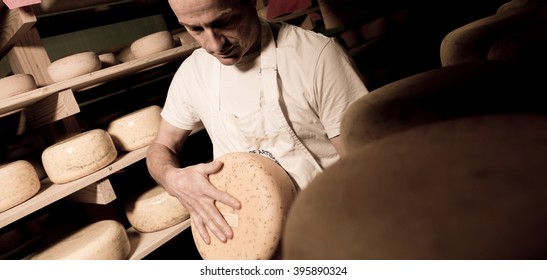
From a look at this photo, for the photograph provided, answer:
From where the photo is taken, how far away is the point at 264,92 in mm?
1287

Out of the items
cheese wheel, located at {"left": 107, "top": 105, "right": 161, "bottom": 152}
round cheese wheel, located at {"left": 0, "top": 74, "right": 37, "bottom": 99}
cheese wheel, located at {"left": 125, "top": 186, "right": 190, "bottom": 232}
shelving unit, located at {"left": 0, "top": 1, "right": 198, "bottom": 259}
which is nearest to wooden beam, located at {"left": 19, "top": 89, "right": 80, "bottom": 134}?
shelving unit, located at {"left": 0, "top": 1, "right": 198, "bottom": 259}

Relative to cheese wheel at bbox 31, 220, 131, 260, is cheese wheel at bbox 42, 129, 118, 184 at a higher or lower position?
higher

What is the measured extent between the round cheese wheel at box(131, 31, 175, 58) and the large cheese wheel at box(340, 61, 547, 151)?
5.66 ft

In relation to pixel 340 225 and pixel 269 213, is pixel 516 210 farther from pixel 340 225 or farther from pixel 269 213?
pixel 269 213

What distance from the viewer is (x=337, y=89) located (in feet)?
Answer: 4.05

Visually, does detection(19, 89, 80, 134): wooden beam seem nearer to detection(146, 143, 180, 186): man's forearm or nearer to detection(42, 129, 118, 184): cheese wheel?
detection(42, 129, 118, 184): cheese wheel

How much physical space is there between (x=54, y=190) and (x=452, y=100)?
1.67 meters

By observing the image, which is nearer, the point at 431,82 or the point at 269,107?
the point at 431,82

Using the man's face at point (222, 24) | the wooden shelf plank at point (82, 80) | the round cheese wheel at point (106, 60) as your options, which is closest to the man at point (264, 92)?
the man's face at point (222, 24)

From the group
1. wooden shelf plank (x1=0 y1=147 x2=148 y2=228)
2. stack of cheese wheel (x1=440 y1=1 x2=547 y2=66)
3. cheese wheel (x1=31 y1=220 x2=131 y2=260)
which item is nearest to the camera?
stack of cheese wheel (x1=440 y1=1 x2=547 y2=66)

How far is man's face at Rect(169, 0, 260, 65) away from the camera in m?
1.10
